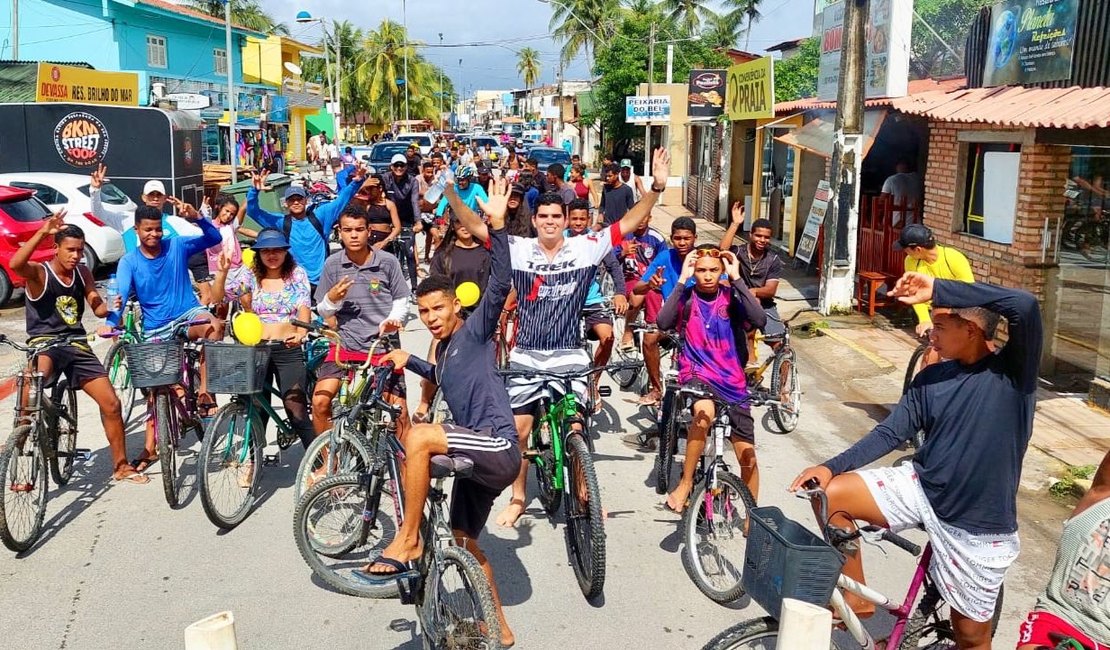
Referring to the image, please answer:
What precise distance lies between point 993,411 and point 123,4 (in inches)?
1581

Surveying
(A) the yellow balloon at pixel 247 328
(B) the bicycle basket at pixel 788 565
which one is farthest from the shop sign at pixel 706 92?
(B) the bicycle basket at pixel 788 565

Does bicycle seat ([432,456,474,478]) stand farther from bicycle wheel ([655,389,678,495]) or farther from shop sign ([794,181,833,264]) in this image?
shop sign ([794,181,833,264])

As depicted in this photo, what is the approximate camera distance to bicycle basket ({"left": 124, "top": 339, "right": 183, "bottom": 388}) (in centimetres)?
629

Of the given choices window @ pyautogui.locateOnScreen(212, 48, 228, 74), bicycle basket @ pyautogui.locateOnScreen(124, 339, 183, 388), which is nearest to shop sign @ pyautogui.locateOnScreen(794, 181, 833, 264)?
bicycle basket @ pyautogui.locateOnScreen(124, 339, 183, 388)

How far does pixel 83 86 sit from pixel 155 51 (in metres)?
15.4

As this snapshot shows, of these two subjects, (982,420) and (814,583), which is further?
(982,420)

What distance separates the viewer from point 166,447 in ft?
20.9

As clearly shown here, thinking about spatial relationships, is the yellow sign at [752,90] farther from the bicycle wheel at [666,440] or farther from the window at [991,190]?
the bicycle wheel at [666,440]

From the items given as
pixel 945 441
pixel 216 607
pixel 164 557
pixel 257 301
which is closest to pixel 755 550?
pixel 945 441

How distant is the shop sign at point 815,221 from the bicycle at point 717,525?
A: 30.2 feet

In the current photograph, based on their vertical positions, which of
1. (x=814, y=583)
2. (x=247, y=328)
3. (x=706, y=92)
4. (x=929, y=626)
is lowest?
(x=929, y=626)

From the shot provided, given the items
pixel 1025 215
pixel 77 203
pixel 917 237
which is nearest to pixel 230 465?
pixel 917 237

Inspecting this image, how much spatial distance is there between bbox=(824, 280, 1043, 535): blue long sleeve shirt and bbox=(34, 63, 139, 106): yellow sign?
1010 inches

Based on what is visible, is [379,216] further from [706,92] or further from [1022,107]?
[706,92]
